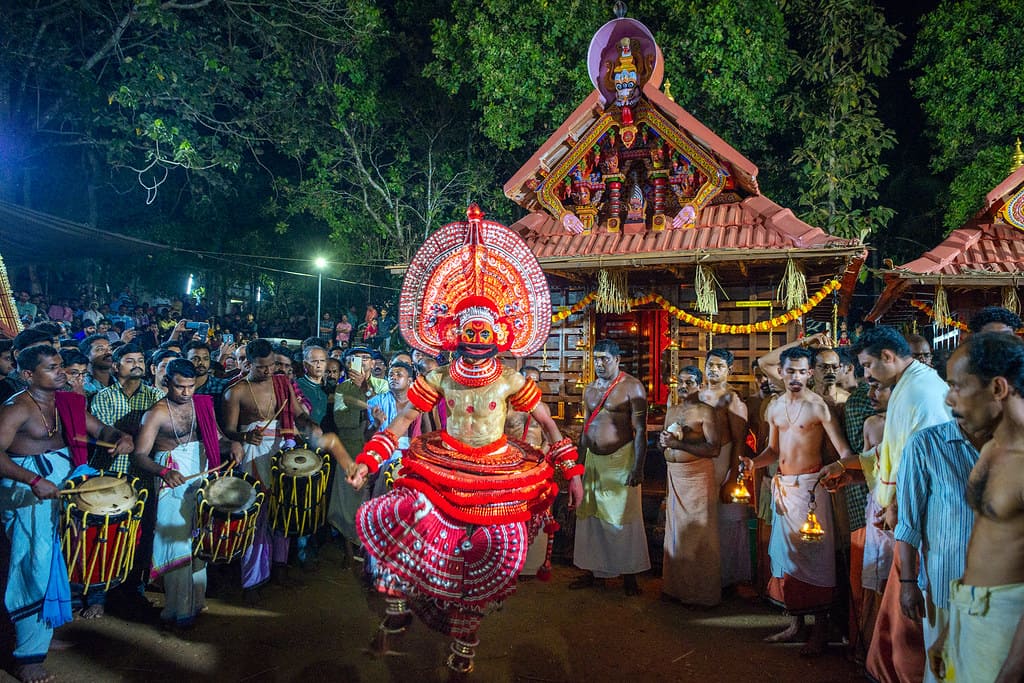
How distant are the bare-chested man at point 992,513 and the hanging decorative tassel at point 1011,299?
841 cm

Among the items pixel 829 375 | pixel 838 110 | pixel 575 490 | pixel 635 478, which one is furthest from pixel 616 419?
pixel 838 110

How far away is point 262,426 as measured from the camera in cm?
587

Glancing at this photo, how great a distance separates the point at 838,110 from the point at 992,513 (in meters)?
14.8

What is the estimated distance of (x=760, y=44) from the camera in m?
13.2

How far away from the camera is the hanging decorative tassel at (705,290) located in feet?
26.7

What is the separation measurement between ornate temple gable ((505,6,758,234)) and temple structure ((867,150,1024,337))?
2857 millimetres

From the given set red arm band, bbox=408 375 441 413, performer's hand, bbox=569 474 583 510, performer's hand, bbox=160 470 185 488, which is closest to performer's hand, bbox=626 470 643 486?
performer's hand, bbox=569 474 583 510

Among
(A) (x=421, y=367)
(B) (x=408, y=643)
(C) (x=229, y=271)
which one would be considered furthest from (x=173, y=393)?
(C) (x=229, y=271)

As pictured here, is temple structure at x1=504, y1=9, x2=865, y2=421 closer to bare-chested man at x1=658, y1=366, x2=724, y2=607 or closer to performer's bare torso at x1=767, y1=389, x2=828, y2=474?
bare-chested man at x1=658, y1=366, x2=724, y2=607

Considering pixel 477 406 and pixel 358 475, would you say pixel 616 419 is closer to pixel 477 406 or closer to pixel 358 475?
pixel 477 406

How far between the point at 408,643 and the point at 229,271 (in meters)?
21.9

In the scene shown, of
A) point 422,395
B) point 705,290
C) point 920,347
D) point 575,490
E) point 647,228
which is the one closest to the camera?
point 422,395

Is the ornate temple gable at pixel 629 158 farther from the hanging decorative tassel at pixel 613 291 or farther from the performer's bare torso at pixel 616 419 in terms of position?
the performer's bare torso at pixel 616 419

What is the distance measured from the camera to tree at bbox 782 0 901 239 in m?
14.2
